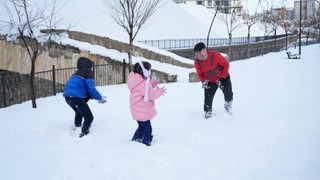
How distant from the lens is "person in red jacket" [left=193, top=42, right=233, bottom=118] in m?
6.77

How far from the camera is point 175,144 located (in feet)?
18.5

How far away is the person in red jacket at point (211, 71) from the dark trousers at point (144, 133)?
186cm

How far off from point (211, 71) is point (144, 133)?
2.13m

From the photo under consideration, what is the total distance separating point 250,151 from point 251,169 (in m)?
0.71

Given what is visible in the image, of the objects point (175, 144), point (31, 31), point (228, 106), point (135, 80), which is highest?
point (31, 31)

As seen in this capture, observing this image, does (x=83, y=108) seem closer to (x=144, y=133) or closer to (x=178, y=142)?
(x=144, y=133)

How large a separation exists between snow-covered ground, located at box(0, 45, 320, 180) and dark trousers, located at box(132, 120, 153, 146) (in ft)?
0.40

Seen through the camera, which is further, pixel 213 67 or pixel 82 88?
pixel 213 67

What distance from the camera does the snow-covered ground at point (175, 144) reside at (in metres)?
4.52

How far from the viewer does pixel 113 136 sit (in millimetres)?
6109

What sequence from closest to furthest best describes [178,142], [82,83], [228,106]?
[178,142]
[82,83]
[228,106]

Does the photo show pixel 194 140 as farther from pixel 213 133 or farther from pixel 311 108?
pixel 311 108

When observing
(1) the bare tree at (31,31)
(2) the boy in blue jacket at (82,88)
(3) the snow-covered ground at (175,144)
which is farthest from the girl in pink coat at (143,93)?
(1) the bare tree at (31,31)

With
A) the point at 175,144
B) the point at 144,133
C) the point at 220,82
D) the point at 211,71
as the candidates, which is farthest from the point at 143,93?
the point at 220,82
